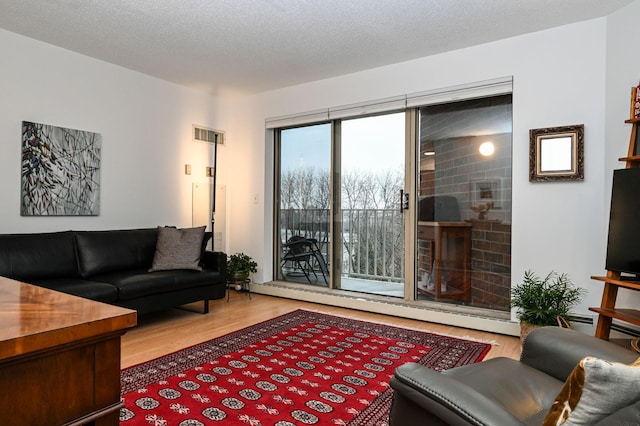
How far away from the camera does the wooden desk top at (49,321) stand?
2.71 ft

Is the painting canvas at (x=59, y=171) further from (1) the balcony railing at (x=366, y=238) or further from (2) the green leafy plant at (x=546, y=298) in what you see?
(2) the green leafy plant at (x=546, y=298)

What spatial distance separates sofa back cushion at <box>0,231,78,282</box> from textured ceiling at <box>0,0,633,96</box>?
1799mm

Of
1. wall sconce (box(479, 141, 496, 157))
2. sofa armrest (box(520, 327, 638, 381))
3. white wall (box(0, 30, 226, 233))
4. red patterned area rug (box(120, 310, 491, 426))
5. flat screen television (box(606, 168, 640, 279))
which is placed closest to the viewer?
sofa armrest (box(520, 327, 638, 381))

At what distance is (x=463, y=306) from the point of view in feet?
13.0

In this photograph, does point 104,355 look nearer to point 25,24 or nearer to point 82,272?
point 82,272

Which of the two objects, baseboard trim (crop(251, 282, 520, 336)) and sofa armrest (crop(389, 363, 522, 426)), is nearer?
sofa armrest (crop(389, 363, 522, 426))

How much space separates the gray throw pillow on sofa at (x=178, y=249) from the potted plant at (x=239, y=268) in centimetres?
90

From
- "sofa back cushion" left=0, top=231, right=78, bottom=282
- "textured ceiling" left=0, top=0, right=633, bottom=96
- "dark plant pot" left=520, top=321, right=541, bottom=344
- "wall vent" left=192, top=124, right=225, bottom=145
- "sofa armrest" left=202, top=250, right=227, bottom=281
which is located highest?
"textured ceiling" left=0, top=0, right=633, bottom=96

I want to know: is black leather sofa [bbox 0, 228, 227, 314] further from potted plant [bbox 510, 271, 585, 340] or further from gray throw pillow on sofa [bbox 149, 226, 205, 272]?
potted plant [bbox 510, 271, 585, 340]

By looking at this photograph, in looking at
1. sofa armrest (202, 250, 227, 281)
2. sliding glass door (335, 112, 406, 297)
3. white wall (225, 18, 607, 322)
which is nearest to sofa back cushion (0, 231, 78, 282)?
sofa armrest (202, 250, 227, 281)

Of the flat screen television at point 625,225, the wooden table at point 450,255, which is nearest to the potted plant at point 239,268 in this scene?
the wooden table at point 450,255

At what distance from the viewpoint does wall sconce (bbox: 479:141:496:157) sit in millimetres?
3814

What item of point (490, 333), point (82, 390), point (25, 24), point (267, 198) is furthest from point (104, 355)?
point (267, 198)

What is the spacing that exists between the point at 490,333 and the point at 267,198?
10.1 feet
